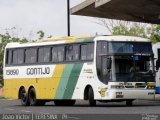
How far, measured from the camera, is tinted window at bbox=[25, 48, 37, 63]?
33.7 metres

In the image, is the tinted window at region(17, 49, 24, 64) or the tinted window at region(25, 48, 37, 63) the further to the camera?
the tinted window at region(17, 49, 24, 64)

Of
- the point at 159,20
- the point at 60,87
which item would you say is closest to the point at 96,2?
the point at 159,20

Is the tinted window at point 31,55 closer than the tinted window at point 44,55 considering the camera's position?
No

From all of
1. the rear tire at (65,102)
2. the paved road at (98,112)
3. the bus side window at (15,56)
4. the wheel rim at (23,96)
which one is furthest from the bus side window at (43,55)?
the paved road at (98,112)

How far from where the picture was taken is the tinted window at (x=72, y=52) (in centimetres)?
3108

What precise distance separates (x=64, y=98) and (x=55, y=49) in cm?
240

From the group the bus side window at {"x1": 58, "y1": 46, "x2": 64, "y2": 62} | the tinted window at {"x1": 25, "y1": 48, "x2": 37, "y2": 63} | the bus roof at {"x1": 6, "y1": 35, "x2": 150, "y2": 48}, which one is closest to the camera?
the bus roof at {"x1": 6, "y1": 35, "x2": 150, "y2": 48}

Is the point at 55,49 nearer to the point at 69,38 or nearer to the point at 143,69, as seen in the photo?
the point at 69,38

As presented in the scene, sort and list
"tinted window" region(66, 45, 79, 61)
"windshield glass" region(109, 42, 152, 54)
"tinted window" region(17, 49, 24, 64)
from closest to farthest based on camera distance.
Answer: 1. "windshield glass" region(109, 42, 152, 54)
2. "tinted window" region(66, 45, 79, 61)
3. "tinted window" region(17, 49, 24, 64)

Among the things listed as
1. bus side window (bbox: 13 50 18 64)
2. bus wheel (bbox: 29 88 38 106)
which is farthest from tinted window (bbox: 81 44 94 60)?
bus side window (bbox: 13 50 18 64)

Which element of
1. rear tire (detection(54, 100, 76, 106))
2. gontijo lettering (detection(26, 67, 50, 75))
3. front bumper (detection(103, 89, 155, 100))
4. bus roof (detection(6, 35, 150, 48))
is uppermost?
bus roof (detection(6, 35, 150, 48))

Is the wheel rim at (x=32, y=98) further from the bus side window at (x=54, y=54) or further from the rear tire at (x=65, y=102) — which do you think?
the bus side window at (x=54, y=54)

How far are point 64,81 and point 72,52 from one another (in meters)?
1.43

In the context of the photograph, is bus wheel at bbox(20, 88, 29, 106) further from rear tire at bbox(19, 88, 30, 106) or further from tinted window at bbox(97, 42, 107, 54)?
tinted window at bbox(97, 42, 107, 54)
